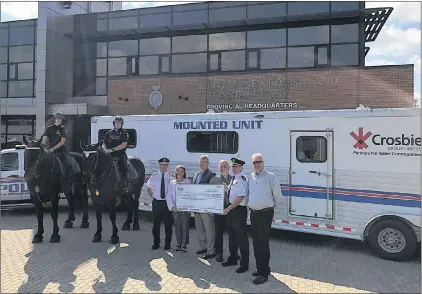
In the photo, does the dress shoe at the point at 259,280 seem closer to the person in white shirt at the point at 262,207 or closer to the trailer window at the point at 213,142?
the person in white shirt at the point at 262,207

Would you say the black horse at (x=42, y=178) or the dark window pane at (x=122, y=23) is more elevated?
the dark window pane at (x=122, y=23)

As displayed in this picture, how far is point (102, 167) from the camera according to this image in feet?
25.3

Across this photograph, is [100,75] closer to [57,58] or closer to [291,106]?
[57,58]

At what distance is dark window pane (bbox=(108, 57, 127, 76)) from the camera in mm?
20312

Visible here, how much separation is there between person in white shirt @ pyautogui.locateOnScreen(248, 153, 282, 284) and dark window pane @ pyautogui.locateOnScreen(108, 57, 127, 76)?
52.4 feet

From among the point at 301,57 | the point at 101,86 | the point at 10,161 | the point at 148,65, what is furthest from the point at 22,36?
the point at 301,57

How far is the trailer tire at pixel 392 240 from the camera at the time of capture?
21.7 ft

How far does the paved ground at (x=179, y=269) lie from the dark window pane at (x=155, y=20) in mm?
13763

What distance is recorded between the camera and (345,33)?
16406mm

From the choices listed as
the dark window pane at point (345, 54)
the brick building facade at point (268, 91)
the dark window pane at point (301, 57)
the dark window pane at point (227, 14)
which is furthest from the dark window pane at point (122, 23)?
the dark window pane at point (345, 54)

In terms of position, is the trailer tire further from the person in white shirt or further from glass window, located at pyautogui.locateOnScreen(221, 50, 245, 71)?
glass window, located at pyautogui.locateOnScreen(221, 50, 245, 71)

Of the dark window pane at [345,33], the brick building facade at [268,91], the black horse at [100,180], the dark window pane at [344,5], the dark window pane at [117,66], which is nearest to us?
the black horse at [100,180]

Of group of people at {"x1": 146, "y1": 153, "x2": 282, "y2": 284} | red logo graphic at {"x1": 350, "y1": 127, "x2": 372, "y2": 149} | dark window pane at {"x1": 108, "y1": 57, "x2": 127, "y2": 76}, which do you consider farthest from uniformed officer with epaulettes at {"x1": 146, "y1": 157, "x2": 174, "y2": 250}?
dark window pane at {"x1": 108, "y1": 57, "x2": 127, "y2": 76}

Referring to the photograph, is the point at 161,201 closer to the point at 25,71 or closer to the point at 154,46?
the point at 154,46
